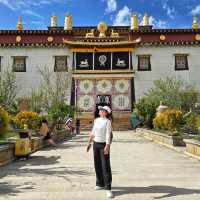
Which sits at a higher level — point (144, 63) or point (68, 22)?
point (68, 22)

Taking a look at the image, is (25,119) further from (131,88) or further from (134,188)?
(131,88)

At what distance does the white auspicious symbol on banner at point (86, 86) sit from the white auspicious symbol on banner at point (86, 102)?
0.62 meters

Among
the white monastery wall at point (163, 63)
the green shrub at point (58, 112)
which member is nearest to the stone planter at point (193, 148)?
the green shrub at point (58, 112)

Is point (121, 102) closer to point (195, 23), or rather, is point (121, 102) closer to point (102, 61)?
point (102, 61)

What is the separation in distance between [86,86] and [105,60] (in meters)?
3.24

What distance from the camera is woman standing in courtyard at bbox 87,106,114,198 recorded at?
672cm

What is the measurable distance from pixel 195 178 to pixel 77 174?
8.85 ft

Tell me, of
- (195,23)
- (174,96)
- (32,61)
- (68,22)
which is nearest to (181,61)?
(195,23)

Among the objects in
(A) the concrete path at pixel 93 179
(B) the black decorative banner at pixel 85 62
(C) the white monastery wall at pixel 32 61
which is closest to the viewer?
(A) the concrete path at pixel 93 179

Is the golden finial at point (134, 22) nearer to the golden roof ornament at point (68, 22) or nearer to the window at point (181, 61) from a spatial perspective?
the window at point (181, 61)

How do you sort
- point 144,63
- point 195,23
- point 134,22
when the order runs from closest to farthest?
point 144,63 → point 134,22 → point 195,23

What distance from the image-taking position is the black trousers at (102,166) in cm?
669

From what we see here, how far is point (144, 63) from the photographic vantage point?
37.5 meters

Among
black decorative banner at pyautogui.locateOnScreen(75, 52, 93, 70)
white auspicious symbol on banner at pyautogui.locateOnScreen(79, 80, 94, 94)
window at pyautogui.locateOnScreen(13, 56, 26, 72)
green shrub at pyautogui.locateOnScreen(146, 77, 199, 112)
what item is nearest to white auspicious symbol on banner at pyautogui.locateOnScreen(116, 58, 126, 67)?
black decorative banner at pyautogui.locateOnScreen(75, 52, 93, 70)
